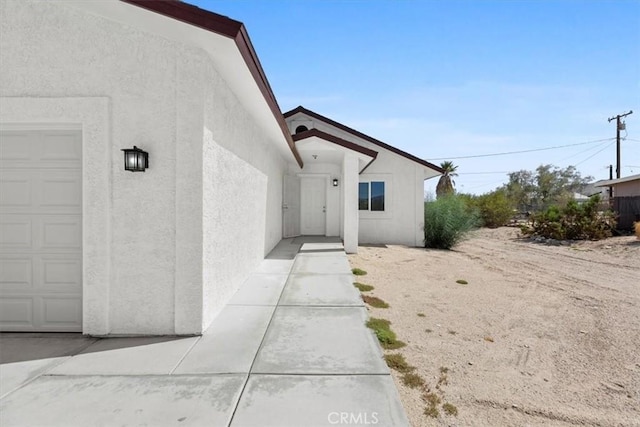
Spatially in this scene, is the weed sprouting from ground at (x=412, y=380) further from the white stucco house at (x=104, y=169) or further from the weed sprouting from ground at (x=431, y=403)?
the white stucco house at (x=104, y=169)

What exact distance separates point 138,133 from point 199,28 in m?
1.41

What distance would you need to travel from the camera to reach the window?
43.2 ft

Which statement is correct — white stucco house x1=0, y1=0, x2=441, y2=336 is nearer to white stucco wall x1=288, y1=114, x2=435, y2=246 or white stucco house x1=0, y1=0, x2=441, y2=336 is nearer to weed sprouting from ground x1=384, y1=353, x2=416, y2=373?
weed sprouting from ground x1=384, y1=353, x2=416, y2=373

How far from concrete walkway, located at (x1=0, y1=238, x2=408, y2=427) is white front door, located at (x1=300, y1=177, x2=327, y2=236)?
870cm

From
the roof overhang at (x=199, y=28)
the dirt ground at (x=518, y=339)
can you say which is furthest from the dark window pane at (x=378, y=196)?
the roof overhang at (x=199, y=28)

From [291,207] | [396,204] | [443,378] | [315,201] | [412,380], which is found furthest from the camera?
[396,204]

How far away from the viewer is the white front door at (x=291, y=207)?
1153 cm

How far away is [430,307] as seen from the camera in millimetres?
5258

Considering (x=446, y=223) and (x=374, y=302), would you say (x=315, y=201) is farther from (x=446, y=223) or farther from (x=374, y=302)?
(x=374, y=302)

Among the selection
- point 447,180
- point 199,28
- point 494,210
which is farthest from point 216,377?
point 447,180

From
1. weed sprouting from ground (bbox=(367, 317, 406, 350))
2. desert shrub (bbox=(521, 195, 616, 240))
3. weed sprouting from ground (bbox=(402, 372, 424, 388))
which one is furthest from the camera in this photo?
desert shrub (bbox=(521, 195, 616, 240))

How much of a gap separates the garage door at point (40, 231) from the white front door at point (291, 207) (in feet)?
25.5

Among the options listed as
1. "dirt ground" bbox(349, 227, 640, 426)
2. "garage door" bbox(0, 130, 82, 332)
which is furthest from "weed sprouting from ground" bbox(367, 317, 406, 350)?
"garage door" bbox(0, 130, 82, 332)

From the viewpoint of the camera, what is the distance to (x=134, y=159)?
3424 millimetres
